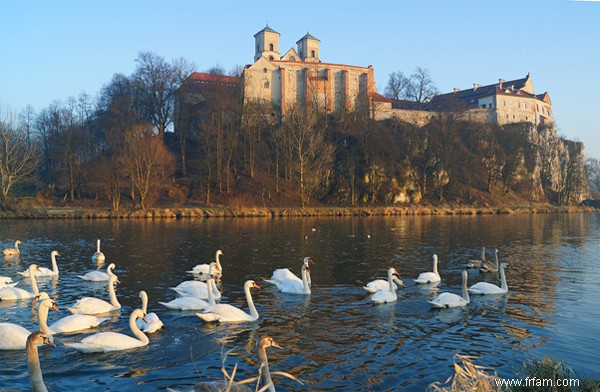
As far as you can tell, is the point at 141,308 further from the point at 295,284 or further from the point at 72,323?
the point at 295,284

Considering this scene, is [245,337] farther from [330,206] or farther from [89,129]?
[89,129]

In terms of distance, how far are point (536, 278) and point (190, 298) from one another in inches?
566

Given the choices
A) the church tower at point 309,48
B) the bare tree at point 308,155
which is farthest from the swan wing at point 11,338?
the church tower at point 309,48

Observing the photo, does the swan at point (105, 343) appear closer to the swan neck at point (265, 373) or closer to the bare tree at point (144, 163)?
the swan neck at point (265, 373)

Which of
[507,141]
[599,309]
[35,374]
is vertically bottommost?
[599,309]

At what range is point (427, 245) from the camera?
31375mm

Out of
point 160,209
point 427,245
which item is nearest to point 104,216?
point 160,209

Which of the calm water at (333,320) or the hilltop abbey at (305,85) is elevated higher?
the hilltop abbey at (305,85)

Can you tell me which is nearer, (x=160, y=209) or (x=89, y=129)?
(x=160, y=209)

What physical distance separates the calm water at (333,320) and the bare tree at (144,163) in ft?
84.7

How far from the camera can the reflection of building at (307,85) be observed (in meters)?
87.4

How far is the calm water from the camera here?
9977 mm

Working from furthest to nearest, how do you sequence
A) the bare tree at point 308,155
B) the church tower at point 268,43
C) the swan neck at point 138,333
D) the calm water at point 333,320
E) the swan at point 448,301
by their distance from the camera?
1. the church tower at point 268,43
2. the bare tree at point 308,155
3. the swan at point 448,301
4. the swan neck at point 138,333
5. the calm water at point 333,320

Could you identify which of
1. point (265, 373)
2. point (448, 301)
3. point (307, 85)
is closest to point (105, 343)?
point (265, 373)
